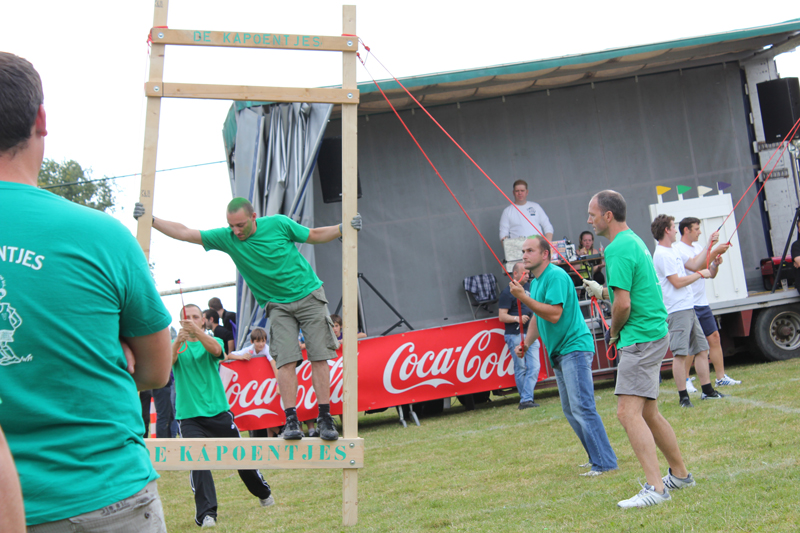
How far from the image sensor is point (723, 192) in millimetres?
10961

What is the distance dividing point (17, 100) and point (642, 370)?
3512 millimetres

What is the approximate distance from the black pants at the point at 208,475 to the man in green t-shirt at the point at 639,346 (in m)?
2.90

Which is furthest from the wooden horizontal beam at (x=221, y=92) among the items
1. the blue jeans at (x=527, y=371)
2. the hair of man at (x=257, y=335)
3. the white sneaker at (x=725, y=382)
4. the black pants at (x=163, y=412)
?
the white sneaker at (x=725, y=382)

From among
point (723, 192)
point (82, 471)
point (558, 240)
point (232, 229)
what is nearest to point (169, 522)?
point (232, 229)

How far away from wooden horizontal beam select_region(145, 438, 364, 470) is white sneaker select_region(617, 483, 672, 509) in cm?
167

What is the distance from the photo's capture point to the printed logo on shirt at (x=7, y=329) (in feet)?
4.45

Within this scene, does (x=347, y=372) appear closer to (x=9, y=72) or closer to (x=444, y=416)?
(x=9, y=72)

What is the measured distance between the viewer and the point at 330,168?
10.3 meters

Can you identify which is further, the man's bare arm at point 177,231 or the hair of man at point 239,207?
the hair of man at point 239,207

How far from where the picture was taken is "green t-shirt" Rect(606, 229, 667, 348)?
3930mm

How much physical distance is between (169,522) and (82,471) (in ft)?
14.2

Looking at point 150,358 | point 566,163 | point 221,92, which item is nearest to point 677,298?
point 221,92

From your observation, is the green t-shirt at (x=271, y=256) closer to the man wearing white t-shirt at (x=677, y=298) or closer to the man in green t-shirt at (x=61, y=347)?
the man in green t-shirt at (x=61, y=347)

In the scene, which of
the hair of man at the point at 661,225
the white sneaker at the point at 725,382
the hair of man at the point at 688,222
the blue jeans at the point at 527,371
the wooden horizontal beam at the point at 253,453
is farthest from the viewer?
the blue jeans at the point at 527,371
